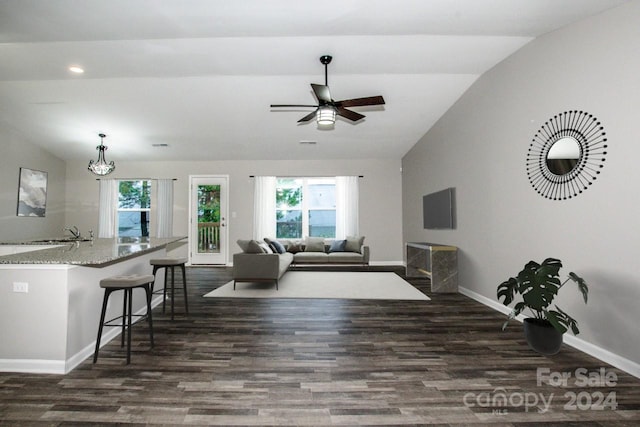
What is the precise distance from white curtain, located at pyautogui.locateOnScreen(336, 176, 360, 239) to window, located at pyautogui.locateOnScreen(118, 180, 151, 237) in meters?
4.77

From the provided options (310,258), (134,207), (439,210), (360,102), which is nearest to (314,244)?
(310,258)

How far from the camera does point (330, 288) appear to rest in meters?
4.79

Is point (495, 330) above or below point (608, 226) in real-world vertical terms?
below

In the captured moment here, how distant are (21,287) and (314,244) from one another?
5.24 m

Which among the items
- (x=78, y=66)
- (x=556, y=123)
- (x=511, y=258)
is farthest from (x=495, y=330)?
(x=78, y=66)

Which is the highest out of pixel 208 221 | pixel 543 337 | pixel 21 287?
pixel 208 221

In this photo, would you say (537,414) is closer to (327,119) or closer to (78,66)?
(327,119)

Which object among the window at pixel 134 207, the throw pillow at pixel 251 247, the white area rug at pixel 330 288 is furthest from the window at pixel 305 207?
the window at pixel 134 207

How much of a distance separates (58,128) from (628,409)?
8386mm

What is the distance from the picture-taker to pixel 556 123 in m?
2.81

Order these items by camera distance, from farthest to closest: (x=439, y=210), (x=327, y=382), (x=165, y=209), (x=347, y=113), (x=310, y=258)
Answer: (x=165, y=209)
(x=310, y=258)
(x=439, y=210)
(x=347, y=113)
(x=327, y=382)

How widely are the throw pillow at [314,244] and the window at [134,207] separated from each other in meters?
4.07


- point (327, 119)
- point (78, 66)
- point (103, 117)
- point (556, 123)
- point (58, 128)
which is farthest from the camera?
point (58, 128)

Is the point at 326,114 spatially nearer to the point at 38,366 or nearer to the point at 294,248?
the point at 38,366
